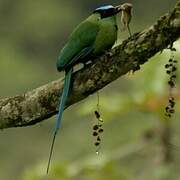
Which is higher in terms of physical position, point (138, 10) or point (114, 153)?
point (138, 10)

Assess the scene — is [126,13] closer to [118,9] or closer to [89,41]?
[118,9]

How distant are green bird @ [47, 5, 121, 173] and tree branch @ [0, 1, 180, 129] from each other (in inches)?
1.9

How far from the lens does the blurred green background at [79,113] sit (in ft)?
15.9

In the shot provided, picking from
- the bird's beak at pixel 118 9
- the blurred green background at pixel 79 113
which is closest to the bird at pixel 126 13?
the bird's beak at pixel 118 9

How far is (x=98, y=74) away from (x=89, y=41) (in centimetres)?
20

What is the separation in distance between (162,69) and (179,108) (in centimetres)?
30

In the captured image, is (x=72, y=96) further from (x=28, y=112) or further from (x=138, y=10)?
(x=138, y=10)

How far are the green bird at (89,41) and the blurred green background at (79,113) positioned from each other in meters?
0.28

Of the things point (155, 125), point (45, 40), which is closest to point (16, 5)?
point (45, 40)

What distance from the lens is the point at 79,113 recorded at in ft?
16.8

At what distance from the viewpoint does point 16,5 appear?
17812 mm

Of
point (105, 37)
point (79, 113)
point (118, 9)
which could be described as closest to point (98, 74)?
point (105, 37)

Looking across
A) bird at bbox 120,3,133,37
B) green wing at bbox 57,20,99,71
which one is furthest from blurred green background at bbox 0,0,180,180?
green wing at bbox 57,20,99,71

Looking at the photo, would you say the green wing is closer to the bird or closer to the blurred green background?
the bird
